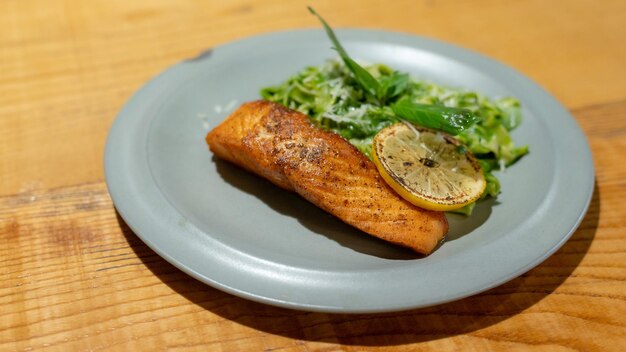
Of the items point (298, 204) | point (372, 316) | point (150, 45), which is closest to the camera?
point (372, 316)

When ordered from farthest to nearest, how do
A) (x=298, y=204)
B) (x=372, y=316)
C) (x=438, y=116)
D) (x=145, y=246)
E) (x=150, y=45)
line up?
1. (x=150, y=45)
2. (x=298, y=204)
3. (x=438, y=116)
4. (x=145, y=246)
5. (x=372, y=316)

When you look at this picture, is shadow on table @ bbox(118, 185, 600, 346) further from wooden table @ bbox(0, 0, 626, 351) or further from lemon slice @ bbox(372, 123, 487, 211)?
lemon slice @ bbox(372, 123, 487, 211)

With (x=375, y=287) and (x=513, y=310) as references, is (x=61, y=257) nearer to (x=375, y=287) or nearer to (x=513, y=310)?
(x=375, y=287)

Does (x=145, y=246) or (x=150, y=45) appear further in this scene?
(x=150, y=45)

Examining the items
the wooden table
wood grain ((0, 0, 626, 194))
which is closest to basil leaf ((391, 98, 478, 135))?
the wooden table

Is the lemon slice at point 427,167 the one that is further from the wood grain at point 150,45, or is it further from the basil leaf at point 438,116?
the wood grain at point 150,45

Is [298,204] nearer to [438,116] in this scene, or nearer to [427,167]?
[427,167]

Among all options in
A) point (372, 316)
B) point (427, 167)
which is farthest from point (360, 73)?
point (372, 316)
